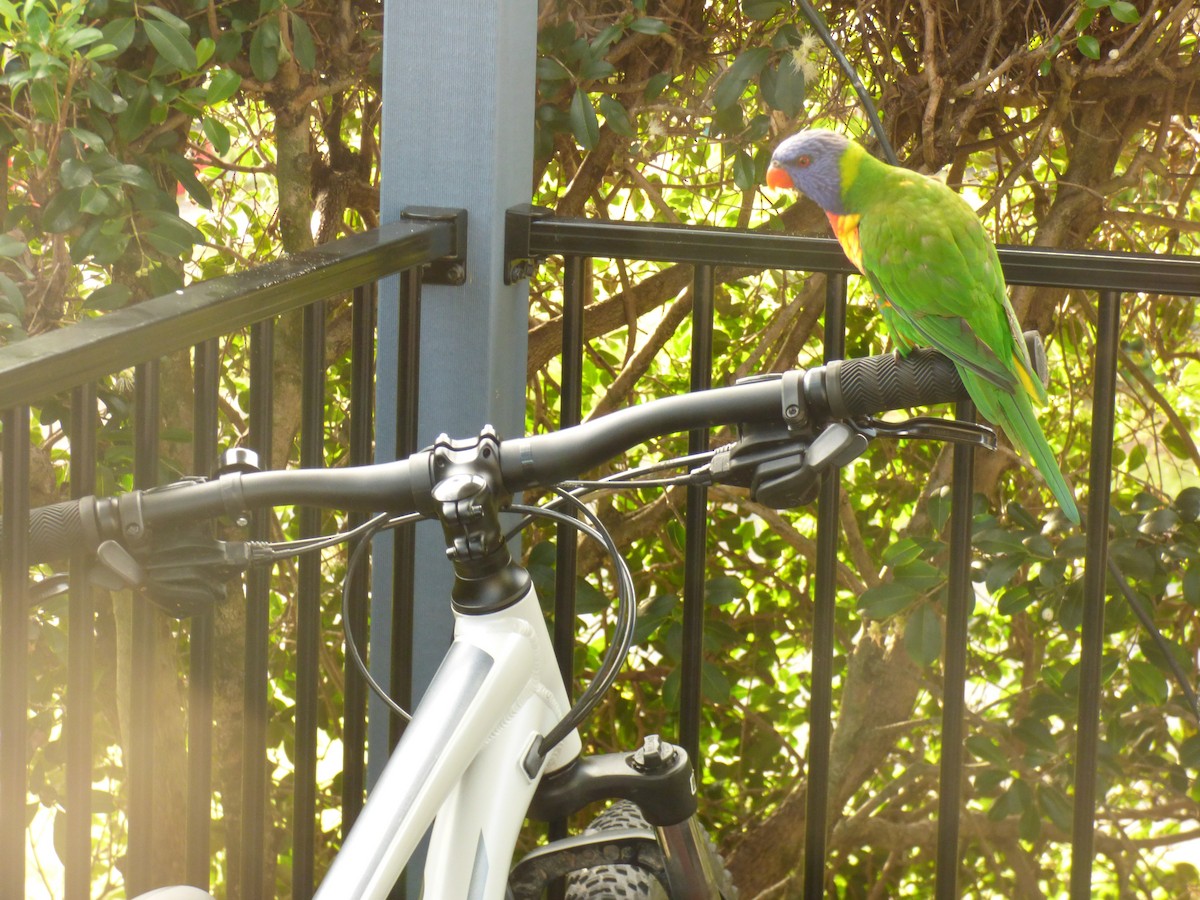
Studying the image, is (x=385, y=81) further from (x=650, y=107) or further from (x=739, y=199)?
(x=739, y=199)

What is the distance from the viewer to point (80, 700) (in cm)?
114

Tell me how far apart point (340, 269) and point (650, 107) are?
115cm

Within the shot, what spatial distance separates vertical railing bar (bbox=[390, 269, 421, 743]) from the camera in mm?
1622

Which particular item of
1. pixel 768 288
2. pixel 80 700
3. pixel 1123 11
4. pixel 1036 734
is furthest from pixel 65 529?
pixel 768 288

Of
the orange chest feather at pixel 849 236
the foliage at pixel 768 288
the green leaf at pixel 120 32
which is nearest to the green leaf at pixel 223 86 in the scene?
the foliage at pixel 768 288

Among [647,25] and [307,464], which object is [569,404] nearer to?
[307,464]

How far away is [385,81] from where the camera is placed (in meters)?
1.71

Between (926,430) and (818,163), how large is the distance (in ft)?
2.38

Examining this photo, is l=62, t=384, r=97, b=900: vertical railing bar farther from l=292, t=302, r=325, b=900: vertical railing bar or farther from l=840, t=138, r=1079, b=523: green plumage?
l=840, t=138, r=1079, b=523: green plumage

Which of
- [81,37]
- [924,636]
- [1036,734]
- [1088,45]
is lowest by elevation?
[1036,734]

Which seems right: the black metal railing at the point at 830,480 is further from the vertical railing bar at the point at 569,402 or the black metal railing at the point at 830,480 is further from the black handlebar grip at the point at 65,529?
the black handlebar grip at the point at 65,529

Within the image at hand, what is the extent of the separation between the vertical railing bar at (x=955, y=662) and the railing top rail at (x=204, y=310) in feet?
2.46

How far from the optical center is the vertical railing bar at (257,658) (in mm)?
1363

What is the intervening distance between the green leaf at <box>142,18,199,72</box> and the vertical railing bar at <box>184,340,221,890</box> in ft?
2.63
